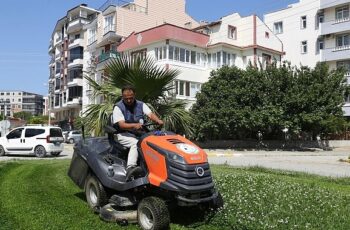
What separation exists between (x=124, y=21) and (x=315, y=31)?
22.7 m

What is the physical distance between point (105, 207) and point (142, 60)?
7136mm

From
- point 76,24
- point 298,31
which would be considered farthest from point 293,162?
point 76,24

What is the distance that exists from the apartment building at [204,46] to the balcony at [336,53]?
502cm

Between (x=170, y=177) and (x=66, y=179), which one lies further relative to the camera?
(x=66, y=179)

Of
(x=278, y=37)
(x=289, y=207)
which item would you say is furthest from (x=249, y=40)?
(x=289, y=207)

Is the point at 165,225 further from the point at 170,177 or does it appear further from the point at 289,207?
the point at 289,207

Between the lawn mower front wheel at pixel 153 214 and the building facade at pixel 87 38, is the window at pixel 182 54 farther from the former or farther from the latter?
the lawn mower front wheel at pixel 153 214

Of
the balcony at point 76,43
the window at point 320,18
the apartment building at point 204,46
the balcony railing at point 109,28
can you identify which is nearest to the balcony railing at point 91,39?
the balcony at point 76,43

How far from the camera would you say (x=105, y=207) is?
6.47m

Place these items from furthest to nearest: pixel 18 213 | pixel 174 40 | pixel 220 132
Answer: pixel 174 40 → pixel 220 132 → pixel 18 213

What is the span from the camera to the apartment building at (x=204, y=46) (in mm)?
42656

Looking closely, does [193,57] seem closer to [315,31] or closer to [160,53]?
[160,53]

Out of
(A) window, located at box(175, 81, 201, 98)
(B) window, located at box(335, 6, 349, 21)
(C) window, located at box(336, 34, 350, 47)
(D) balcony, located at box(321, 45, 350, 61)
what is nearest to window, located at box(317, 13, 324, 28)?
(B) window, located at box(335, 6, 349, 21)

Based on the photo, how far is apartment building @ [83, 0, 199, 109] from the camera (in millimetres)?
52719
